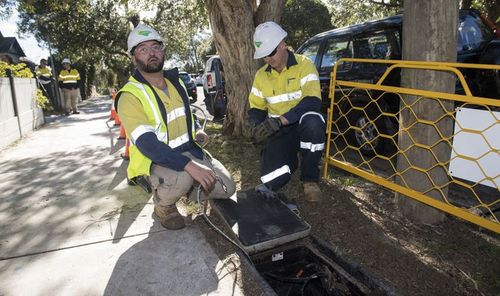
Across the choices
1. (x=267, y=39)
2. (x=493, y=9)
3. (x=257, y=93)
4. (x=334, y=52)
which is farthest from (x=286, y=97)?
(x=493, y=9)

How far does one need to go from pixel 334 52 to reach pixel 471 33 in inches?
75.0

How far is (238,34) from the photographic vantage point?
217 inches

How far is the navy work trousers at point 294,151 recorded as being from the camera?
3.32 metres

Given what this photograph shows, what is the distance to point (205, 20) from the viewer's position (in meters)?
10.5

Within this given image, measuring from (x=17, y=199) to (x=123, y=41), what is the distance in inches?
877

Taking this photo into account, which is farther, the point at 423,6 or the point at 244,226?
the point at 244,226

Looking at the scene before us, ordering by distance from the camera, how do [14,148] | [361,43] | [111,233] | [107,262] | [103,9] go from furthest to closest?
[103,9] → [14,148] → [361,43] → [111,233] → [107,262]

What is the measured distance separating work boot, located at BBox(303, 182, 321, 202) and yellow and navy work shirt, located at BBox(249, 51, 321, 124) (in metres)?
0.65

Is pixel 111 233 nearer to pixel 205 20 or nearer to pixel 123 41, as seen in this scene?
pixel 205 20

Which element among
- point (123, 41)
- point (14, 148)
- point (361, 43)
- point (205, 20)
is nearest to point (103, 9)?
point (123, 41)

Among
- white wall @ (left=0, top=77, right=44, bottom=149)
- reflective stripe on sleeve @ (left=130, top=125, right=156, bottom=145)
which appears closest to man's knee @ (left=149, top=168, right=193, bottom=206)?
reflective stripe on sleeve @ (left=130, top=125, right=156, bottom=145)

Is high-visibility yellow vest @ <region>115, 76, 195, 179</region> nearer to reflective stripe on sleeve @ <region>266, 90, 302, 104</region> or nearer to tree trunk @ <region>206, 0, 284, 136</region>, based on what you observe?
reflective stripe on sleeve @ <region>266, 90, 302, 104</region>

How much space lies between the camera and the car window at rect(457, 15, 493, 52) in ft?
14.9

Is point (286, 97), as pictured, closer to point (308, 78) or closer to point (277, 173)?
point (308, 78)
